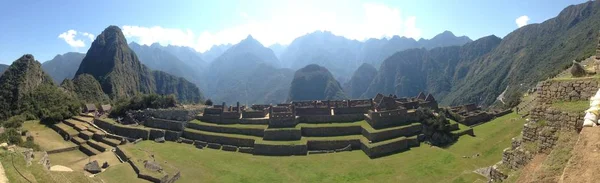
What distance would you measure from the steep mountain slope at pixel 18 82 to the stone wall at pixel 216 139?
128ft

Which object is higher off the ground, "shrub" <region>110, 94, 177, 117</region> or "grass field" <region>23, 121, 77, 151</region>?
"shrub" <region>110, 94, 177, 117</region>

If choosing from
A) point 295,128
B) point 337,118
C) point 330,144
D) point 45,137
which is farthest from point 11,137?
point 337,118

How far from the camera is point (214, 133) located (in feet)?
103

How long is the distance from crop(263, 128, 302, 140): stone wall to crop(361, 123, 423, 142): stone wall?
533 centimetres

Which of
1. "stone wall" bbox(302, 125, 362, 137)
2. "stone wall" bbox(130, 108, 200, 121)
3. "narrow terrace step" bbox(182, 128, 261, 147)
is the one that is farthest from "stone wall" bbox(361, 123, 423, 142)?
"stone wall" bbox(130, 108, 200, 121)

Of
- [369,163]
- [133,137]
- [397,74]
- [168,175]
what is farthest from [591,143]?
[397,74]

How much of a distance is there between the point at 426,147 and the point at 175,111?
24530 millimetres

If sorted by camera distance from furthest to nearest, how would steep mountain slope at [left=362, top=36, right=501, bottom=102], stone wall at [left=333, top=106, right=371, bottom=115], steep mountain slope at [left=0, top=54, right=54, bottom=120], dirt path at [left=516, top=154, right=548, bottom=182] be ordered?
steep mountain slope at [left=362, top=36, right=501, bottom=102], steep mountain slope at [left=0, top=54, right=54, bottom=120], stone wall at [left=333, top=106, right=371, bottom=115], dirt path at [left=516, top=154, right=548, bottom=182]

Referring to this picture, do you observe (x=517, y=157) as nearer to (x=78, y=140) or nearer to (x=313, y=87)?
(x=78, y=140)

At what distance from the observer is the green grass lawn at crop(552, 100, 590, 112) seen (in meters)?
6.15

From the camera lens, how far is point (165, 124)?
34.4 meters

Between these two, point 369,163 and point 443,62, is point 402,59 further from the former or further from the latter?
point 369,163

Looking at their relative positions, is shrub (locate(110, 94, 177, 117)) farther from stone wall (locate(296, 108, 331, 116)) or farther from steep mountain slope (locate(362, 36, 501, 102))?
steep mountain slope (locate(362, 36, 501, 102))

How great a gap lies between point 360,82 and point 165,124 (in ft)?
489
